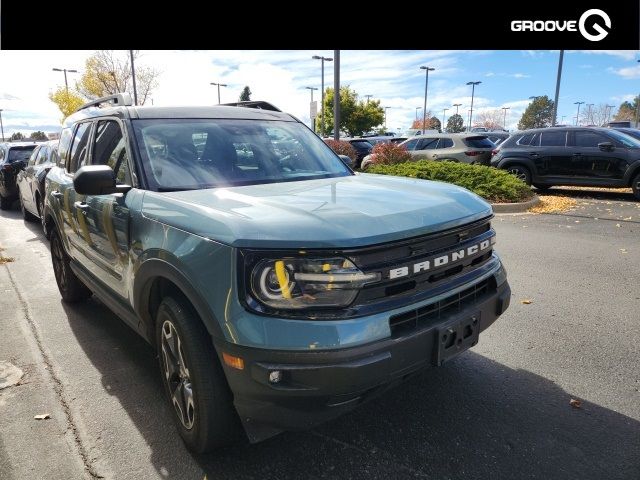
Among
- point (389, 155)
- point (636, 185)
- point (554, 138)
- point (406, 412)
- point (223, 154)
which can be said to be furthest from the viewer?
point (389, 155)

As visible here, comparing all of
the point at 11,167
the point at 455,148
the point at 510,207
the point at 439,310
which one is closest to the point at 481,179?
the point at 510,207

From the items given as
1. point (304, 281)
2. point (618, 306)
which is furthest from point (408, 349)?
point (618, 306)

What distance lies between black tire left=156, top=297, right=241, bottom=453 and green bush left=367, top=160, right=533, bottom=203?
29.0 ft

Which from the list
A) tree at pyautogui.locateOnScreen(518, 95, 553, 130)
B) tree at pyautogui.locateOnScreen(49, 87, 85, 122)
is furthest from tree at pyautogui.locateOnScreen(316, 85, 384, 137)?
tree at pyautogui.locateOnScreen(518, 95, 553, 130)

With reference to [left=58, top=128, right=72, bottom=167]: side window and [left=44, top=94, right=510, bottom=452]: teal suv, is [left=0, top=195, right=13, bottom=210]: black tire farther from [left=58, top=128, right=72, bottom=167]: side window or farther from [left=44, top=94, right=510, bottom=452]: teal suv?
[left=44, top=94, right=510, bottom=452]: teal suv

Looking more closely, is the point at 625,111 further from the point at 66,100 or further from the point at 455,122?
the point at 66,100

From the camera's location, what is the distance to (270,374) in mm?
2004

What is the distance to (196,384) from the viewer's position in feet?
7.57

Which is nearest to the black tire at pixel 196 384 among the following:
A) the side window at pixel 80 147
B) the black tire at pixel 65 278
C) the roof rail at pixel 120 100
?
the roof rail at pixel 120 100

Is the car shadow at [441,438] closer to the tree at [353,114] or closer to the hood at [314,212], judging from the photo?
the hood at [314,212]

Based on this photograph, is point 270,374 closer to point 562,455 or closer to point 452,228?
point 452,228

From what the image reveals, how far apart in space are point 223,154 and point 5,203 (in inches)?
481

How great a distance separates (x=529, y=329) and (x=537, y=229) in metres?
4.65

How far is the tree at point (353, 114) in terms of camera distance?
5075cm
